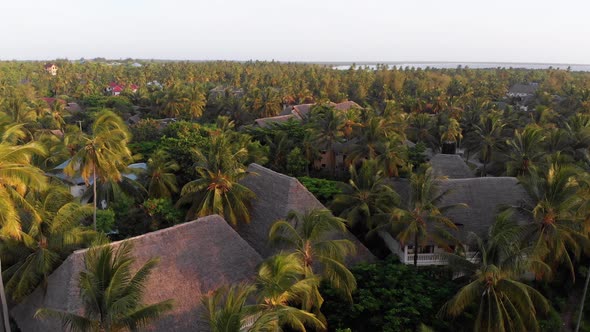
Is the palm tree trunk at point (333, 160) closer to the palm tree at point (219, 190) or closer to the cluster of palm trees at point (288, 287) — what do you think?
the palm tree at point (219, 190)

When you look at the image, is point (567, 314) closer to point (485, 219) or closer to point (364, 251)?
point (485, 219)

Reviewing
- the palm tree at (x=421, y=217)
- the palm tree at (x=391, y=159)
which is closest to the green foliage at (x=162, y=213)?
the palm tree at (x=421, y=217)

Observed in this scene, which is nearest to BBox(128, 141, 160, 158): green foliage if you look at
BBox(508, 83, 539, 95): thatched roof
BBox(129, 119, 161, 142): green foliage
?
BBox(129, 119, 161, 142): green foliage

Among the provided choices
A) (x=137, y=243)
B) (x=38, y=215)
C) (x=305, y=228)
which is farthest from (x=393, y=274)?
(x=38, y=215)

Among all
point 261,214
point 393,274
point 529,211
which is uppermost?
point 529,211

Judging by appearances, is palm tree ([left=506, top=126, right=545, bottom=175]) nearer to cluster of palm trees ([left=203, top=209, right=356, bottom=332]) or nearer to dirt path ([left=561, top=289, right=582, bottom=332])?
dirt path ([left=561, top=289, right=582, bottom=332])

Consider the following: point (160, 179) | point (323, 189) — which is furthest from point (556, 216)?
point (160, 179)
